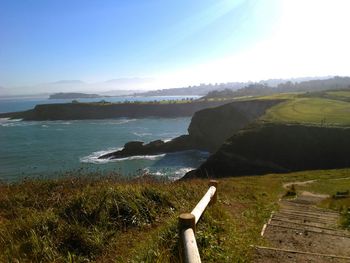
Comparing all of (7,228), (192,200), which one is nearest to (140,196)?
(192,200)

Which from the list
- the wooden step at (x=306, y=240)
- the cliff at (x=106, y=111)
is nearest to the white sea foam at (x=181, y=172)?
the wooden step at (x=306, y=240)

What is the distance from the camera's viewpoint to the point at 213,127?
77.2 m

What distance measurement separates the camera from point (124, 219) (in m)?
7.14

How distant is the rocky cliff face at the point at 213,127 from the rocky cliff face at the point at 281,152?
20390 millimetres

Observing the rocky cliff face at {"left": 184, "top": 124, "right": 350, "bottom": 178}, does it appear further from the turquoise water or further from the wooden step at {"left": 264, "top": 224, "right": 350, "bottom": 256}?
the wooden step at {"left": 264, "top": 224, "right": 350, "bottom": 256}

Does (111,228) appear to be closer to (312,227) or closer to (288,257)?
(288,257)

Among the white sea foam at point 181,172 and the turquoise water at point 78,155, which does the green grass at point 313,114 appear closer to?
the turquoise water at point 78,155

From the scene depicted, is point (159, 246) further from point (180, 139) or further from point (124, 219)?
point (180, 139)

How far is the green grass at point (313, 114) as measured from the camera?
2057 inches

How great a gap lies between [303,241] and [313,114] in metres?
Result: 56.0

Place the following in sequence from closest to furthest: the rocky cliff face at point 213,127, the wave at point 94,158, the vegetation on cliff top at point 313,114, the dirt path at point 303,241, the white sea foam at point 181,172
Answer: the dirt path at point 303,241
the white sea foam at point 181,172
the vegetation on cliff top at point 313,114
the wave at point 94,158
the rocky cliff face at point 213,127

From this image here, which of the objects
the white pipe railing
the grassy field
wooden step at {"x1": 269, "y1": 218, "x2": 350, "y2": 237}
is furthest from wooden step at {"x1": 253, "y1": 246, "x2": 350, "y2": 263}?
wooden step at {"x1": 269, "y1": 218, "x2": 350, "y2": 237}

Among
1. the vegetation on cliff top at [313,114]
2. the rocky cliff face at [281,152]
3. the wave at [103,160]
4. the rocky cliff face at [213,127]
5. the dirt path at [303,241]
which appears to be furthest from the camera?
the rocky cliff face at [213,127]

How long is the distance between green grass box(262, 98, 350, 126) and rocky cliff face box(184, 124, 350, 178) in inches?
137
